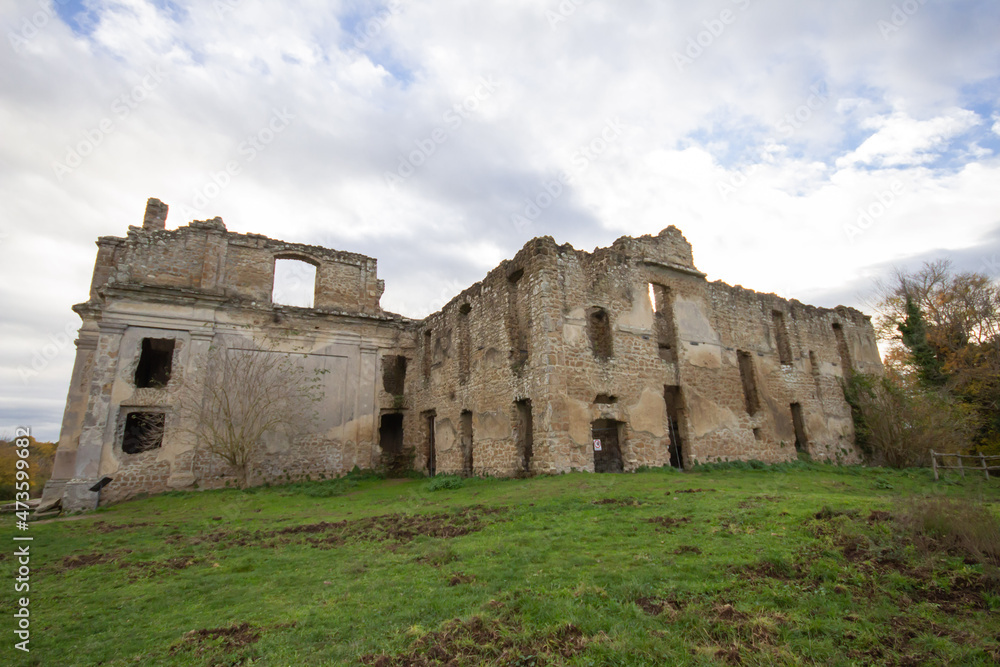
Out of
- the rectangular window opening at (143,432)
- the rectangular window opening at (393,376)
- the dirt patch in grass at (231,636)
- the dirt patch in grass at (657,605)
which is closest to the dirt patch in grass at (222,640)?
the dirt patch in grass at (231,636)

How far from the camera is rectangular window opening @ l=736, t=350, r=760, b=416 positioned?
656 inches

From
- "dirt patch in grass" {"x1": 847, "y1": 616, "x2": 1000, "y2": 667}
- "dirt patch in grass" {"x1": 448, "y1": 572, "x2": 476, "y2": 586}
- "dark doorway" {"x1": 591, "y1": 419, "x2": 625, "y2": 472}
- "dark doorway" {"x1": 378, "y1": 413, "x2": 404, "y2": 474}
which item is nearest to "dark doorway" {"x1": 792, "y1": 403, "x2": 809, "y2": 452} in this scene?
"dark doorway" {"x1": 591, "y1": 419, "x2": 625, "y2": 472}

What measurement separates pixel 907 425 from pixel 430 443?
1651cm

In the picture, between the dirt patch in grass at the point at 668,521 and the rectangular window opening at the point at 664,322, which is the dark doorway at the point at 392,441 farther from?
the dirt patch in grass at the point at 668,521

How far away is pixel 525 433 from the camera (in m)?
13.4

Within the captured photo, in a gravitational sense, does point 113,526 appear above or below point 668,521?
below

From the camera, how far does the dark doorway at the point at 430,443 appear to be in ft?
59.5

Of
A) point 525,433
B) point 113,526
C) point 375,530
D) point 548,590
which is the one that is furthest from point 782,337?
point 113,526

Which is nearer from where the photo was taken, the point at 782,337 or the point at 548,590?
the point at 548,590

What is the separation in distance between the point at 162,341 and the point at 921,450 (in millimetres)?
25967

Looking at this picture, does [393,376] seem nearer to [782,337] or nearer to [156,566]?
[156,566]

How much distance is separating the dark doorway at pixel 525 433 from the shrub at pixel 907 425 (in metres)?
12.9

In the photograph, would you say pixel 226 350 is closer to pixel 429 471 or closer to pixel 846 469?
pixel 429 471

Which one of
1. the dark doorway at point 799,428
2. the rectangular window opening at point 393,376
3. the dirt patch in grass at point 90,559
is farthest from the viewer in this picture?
the rectangular window opening at point 393,376
